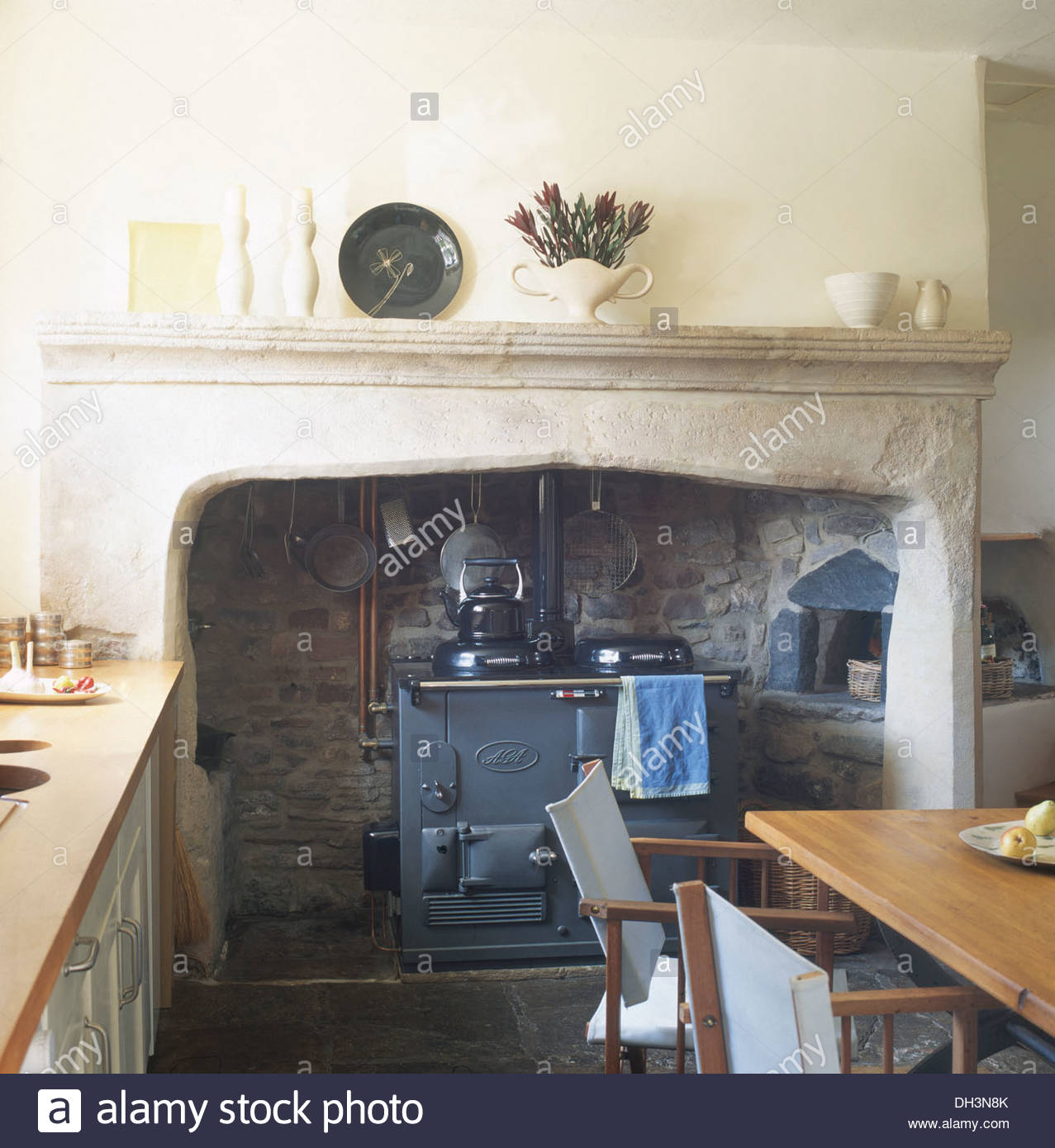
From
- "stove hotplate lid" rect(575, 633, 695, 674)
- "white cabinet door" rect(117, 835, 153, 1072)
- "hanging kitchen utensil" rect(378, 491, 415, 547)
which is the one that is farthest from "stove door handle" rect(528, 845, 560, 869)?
"white cabinet door" rect(117, 835, 153, 1072)

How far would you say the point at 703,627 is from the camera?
14.6 ft

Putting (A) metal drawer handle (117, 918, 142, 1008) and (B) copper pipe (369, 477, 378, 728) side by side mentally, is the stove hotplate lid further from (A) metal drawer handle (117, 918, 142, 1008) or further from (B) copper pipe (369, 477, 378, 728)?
(A) metal drawer handle (117, 918, 142, 1008)

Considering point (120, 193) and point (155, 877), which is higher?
point (120, 193)

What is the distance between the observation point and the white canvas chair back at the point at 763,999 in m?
1.21

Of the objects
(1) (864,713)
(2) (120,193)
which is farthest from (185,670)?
(1) (864,713)

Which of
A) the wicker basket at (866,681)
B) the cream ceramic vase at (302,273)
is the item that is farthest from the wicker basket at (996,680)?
the cream ceramic vase at (302,273)

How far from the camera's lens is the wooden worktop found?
3.48ft

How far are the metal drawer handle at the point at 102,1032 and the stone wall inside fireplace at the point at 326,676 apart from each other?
2.24 m

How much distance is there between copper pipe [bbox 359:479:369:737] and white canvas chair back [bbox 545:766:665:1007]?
6.19 ft

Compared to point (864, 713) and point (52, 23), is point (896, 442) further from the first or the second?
point (52, 23)

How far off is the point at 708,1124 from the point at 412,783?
→ 208 cm

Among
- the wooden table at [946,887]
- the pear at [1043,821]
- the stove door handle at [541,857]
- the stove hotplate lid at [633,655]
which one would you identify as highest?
the stove hotplate lid at [633,655]

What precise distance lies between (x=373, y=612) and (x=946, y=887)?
256 cm

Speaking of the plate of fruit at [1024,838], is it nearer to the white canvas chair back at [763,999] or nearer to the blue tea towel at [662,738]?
the white canvas chair back at [763,999]
